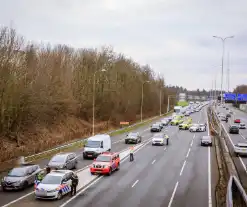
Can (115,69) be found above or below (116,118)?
above

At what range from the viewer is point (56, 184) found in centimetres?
2064

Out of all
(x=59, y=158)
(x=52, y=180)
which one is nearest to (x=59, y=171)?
(x=52, y=180)

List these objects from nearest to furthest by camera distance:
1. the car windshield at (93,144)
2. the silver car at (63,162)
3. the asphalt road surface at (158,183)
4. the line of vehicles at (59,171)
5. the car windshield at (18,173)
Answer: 1. the asphalt road surface at (158,183)
2. the line of vehicles at (59,171)
3. the car windshield at (18,173)
4. the silver car at (63,162)
5. the car windshield at (93,144)

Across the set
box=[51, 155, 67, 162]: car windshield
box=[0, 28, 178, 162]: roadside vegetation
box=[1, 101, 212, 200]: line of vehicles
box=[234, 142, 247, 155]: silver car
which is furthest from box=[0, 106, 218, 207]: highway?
box=[0, 28, 178, 162]: roadside vegetation

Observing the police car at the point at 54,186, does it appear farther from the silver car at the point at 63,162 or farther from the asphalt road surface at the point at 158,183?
the silver car at the point at 63,162

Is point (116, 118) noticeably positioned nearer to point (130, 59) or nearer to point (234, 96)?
point (130, 59)

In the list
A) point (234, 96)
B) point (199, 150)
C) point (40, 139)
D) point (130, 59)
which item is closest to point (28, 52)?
point (40, 139)

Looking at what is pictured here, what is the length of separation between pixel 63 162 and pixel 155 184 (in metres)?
6.98

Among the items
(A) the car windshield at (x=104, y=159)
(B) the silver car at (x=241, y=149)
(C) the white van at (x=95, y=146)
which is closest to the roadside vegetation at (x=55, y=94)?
(C) the white van at (x=95, y=146)

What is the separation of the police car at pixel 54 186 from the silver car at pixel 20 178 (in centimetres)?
130

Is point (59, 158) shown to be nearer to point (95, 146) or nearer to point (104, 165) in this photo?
point (104, 165)

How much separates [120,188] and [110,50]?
70167mm

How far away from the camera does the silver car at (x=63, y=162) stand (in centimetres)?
A: 2655

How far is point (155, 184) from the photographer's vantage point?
24781mm
